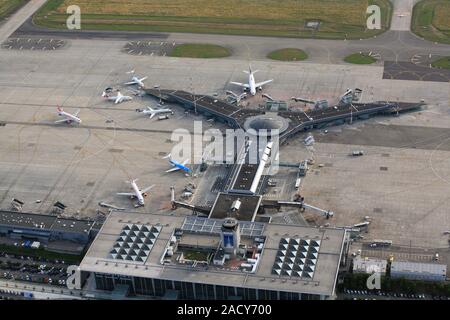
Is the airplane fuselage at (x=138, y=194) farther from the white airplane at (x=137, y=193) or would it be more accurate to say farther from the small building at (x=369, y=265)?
the small building at (x=369, y=265)

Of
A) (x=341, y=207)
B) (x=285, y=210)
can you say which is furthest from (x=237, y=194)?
(x=341, y=207)

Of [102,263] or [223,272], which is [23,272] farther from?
[223,272]

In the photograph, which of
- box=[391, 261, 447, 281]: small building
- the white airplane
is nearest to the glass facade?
box=[391, 261, 447, 281]: small building

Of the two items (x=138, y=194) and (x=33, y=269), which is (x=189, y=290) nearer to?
(x=33, y=269)

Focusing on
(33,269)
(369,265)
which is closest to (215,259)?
(369,265)

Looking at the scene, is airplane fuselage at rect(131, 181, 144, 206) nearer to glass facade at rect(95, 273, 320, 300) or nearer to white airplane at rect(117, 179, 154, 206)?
white airplane at rect(117, 179, 154, 206)

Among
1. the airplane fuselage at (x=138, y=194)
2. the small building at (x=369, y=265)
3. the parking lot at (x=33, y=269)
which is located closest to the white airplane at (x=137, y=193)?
the airplane fuselage at (x=138, y=194)
